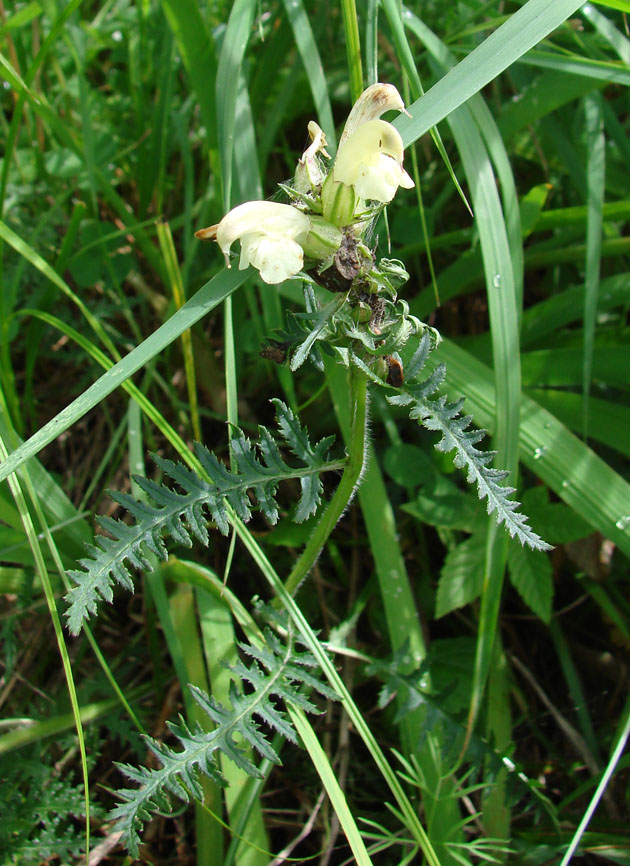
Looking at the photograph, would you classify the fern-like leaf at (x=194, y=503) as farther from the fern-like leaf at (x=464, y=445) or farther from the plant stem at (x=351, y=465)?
the fern-like leaf at (x=464, y=445)

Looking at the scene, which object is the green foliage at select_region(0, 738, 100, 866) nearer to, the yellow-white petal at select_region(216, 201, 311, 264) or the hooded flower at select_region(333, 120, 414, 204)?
the yellow-white petal at select_region(216, 201, 311, 264)

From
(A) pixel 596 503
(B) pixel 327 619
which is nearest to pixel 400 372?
(A) pixel 596 503

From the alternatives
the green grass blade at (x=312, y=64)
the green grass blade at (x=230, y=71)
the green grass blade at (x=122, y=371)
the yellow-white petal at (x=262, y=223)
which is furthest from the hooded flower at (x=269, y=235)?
the green grass blade at (x=312, y=64)

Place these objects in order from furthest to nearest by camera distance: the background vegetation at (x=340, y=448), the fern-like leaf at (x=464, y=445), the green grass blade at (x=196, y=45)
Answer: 1. the green grass blade at (x=196, y=45)
2. the background vegetation at (x=340, y=448)
3. the fern-like leaf at (x=464, y=445)

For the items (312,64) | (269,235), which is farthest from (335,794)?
(312,64)

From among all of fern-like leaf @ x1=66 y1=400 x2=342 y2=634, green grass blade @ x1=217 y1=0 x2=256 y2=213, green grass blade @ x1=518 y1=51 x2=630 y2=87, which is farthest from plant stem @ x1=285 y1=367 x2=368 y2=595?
green grass blade @ x1=518 y1=51 x2=630 y2=87

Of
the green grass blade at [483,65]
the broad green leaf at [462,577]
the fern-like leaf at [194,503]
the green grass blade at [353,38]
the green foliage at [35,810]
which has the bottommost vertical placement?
the green foliage at [35,810]

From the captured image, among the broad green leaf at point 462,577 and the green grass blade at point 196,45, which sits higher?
the green grass blade at point 196,45
